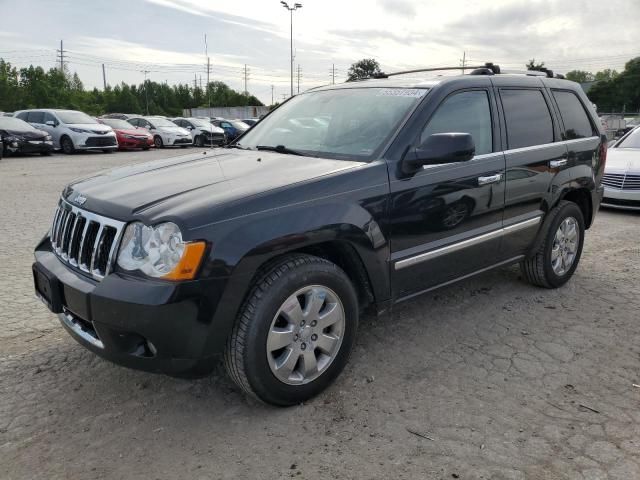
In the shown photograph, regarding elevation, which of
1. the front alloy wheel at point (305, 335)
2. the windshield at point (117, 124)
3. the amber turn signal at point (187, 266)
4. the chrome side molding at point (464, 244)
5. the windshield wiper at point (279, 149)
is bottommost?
the front alloy wheel at point (305, 335)

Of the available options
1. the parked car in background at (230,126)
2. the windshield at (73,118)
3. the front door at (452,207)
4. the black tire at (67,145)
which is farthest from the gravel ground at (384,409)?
the parked car in background at (230,126)

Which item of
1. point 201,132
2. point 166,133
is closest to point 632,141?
point 166,133

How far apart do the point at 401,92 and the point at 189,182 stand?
1573 millimetres

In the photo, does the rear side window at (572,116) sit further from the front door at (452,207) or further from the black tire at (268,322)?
the black tire at (268,322)

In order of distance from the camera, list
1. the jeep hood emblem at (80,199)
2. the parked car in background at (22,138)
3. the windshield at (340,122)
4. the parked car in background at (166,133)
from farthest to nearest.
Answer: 1. the parked car in background at (166,133)
2. the parked car in background at (22,138)
3. the windshield at (340,122)
4. the jeep hood emblem at (80,199)

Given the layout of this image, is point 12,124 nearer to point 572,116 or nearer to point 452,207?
point 572,116

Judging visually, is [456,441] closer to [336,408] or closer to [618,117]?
[336,408]

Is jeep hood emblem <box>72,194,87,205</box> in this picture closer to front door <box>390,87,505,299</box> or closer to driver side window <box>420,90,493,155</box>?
front door <box>390,87,505,299</box>

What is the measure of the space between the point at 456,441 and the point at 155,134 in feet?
76.2

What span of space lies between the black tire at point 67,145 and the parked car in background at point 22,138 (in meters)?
1.06

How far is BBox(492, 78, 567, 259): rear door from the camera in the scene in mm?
3936

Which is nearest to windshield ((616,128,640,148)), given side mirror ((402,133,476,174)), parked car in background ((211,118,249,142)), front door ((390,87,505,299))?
front door ((390,87,505,299))

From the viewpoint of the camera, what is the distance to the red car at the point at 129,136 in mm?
21453

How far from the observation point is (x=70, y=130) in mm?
19094
